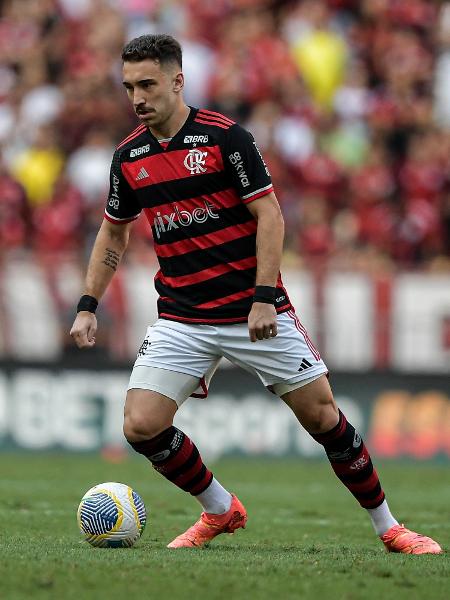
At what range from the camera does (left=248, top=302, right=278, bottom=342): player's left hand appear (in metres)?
6.13

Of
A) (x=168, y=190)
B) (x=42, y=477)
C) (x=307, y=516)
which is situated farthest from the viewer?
(x=42, y=477)

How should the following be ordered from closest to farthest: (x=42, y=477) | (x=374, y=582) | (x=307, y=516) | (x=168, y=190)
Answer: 1. (x=374, y=582)
2. (x=168, y=190)
3. (x=307, y=516)
4. (x=42, y=477)

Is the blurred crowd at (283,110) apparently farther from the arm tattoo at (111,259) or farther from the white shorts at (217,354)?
the white shorts at (217,354)

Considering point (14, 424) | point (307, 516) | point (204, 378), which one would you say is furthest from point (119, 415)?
point (204, 378)

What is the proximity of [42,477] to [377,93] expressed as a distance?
6.89 m

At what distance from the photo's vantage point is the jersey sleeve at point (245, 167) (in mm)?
6254

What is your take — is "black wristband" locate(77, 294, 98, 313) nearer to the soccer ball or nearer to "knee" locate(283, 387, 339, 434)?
the soccer ball

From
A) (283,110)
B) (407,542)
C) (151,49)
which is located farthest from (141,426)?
(283,110)

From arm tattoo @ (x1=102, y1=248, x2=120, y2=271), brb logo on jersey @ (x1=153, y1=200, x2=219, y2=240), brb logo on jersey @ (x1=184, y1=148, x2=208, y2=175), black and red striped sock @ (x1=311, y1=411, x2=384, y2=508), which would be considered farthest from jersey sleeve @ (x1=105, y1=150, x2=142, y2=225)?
black and red striped sock @ (x1=311, y1=411, x2=384, y2=508)

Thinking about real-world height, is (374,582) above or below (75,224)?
below

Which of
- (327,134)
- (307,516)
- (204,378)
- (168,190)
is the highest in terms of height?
(327,134)

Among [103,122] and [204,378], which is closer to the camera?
[204,378]

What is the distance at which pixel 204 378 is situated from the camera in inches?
260

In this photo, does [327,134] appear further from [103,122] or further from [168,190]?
[168,190]
